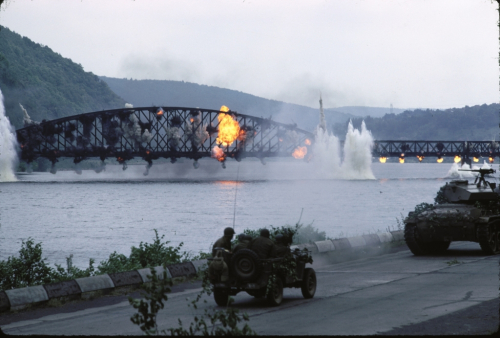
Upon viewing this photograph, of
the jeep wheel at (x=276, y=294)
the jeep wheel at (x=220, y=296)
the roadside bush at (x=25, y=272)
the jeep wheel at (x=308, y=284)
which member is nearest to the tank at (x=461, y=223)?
the jeep wheel at (x=308, y=284)

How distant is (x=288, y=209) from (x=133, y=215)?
21.4 meters

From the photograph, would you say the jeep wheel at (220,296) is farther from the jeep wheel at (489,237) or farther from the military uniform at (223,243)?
the jeep wheel at (489,237)

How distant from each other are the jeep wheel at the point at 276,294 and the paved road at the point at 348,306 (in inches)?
8.0

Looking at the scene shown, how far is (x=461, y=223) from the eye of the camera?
25969mm

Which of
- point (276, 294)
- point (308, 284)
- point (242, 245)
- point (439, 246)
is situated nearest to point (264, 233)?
point (242, 245)

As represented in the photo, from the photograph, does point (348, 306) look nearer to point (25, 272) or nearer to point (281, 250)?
point (281, 250)

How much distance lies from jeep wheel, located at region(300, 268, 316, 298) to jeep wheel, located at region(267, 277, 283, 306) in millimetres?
904

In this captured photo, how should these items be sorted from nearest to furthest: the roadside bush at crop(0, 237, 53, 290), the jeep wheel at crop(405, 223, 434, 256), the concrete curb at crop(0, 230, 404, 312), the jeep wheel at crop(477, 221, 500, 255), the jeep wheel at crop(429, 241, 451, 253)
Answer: the concrete curb at crop(0, 230, 404, 312), the roadside bush at crop(0, 237, 53, 290), the jeep wheel at crop(477, 221, 500, 255), the jeep wheel at crop(405, 223, 434, 256), the jeep wheel at crop(429, 241, 451, 253)

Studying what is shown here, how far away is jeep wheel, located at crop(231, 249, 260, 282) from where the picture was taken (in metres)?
15.8

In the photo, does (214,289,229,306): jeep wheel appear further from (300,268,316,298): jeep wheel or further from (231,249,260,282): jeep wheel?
(300,268,316,298): jeep wheel

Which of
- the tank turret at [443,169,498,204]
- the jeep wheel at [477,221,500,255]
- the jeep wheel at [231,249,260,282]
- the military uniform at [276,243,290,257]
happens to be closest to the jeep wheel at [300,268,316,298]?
the military uniform at [276,243,290,257]

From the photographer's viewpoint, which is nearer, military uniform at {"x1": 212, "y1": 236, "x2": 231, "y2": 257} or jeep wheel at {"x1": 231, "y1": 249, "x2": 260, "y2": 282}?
jeep wheel at {"x1": 231, "y1": 249, "x2": 260, "y2": 282}

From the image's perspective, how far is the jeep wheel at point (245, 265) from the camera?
51.9ft

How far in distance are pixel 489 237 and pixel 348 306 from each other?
39.2 feet
